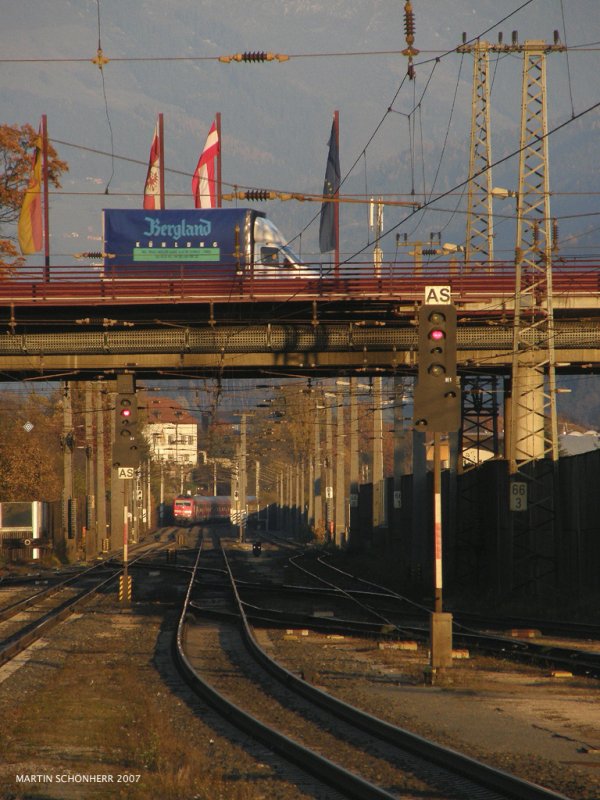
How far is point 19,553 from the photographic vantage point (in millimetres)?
62188

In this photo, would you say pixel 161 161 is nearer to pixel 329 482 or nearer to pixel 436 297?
pixel 436 297

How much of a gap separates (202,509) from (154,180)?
124 meters

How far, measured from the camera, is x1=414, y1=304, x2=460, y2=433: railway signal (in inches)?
778

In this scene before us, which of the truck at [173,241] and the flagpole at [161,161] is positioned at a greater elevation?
the flagpole at [161,161]

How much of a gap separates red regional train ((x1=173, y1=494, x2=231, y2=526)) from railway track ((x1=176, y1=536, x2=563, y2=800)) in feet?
437

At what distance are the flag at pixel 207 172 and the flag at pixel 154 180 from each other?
62.3 inches

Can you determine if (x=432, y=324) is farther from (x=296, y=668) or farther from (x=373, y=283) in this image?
(x=373, y=283)

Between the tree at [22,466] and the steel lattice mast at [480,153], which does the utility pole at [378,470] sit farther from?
the tree at [22,466]

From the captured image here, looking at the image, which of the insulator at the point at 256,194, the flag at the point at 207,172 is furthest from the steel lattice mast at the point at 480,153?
the insulator at the point at 256,194

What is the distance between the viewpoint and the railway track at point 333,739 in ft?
34.5

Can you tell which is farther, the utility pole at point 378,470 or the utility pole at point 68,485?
the utility pole at point 68,485

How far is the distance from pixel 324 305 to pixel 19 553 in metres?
30.8

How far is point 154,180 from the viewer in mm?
50219

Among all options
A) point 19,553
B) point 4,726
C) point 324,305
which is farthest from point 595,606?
point 19,553
